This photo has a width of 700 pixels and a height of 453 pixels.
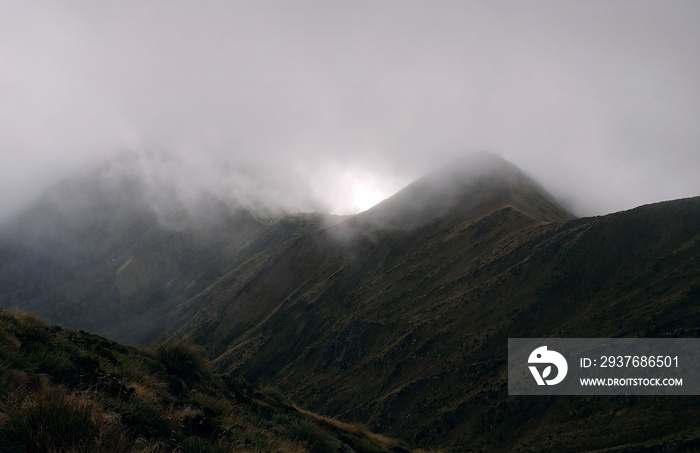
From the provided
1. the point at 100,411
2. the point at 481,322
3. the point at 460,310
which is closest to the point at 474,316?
the point at 481,322

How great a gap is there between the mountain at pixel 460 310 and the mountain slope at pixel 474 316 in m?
0.26

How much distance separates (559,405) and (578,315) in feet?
54.1

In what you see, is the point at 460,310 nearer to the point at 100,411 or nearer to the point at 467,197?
the point at 467,197

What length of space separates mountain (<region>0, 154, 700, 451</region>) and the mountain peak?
77cm

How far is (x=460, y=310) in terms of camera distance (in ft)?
219

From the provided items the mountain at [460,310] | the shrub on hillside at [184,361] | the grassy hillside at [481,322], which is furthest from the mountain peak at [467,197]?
the shrub on hillside at [184,361]

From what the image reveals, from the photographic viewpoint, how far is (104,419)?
212 inches

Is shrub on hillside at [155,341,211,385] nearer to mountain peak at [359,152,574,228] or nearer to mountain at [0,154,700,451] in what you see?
mountain at [0,154,700,451]

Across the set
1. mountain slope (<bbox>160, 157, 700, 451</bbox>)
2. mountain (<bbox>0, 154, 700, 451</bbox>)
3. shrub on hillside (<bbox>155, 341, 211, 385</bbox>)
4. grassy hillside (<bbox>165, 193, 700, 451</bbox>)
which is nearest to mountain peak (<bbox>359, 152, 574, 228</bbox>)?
mountain (<bbox>0, 154, 700, 451</bbox>)

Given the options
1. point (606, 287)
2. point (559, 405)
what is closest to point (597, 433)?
point (559, 405)

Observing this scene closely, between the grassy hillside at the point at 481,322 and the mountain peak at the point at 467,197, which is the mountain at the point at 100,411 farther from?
the mountain peak at the point at 467,197

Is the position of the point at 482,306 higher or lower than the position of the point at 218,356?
higher

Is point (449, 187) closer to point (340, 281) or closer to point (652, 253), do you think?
point (340, 281)

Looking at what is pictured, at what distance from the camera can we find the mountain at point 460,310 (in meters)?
42.7
